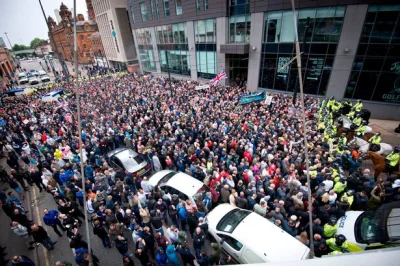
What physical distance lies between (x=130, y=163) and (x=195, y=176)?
338 cm

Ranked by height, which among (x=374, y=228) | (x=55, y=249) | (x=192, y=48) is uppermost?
(x=192, y=48)

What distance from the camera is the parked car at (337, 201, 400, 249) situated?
455 centimetres

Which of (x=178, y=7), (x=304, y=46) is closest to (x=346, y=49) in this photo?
(x=304, y=46)

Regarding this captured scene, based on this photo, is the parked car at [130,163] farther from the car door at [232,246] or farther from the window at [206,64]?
the window at [206,64]

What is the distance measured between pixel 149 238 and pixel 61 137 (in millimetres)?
10522

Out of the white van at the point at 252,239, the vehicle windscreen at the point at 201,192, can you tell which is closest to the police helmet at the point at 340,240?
the white van at the point at 252,239

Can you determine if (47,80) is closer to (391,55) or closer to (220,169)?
(220,169)

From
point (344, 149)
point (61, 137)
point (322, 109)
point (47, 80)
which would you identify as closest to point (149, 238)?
point (344, 149)

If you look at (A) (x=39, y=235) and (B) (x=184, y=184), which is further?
(B) (x=184, y=184)

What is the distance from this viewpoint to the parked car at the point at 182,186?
24.0 feet

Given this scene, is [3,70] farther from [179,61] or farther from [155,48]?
[179,61]

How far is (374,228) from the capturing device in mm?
4941

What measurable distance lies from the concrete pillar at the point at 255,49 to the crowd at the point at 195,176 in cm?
569

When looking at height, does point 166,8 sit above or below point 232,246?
above
